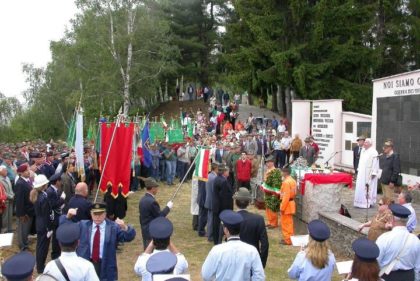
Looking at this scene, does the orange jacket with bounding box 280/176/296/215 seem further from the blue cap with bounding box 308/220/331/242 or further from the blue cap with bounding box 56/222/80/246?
the blue cap with bounding box 56/222/80/246

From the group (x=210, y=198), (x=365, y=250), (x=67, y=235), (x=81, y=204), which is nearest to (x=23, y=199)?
(x=81, y=204)

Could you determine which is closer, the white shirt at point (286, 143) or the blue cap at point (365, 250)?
the blue cap at point (365, 250)

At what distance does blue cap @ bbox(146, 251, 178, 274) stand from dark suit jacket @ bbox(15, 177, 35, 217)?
6.99 meters

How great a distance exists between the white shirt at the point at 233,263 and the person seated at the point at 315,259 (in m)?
0.43

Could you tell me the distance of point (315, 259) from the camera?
489cm

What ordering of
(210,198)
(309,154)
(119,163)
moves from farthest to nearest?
(309,154) → (210,198) → (119,163)

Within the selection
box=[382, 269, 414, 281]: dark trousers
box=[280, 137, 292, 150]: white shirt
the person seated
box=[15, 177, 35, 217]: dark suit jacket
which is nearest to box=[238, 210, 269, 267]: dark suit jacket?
the person seated

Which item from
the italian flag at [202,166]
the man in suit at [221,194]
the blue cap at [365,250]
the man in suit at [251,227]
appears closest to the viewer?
the blue cap at [365,250]

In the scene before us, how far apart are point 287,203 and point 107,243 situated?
5675 millimetres

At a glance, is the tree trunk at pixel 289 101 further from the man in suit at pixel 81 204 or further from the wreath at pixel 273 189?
the man in suit at pixel 81 204

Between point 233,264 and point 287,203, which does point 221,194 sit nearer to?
point 287,203

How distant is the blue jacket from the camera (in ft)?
20.6

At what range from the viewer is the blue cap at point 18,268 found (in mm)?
3697

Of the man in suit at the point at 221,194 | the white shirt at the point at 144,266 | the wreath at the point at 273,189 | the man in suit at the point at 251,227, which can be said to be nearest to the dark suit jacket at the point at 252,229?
the man in suit at the point at 251,227
